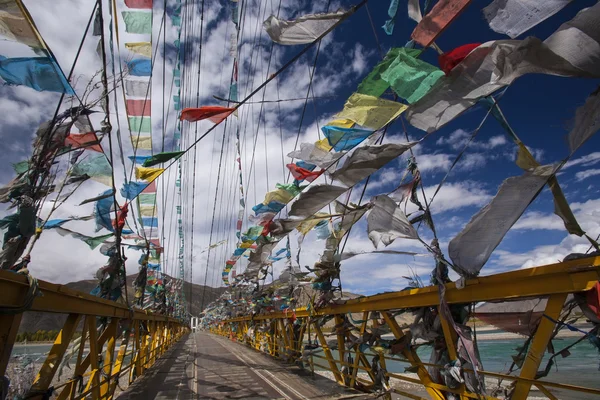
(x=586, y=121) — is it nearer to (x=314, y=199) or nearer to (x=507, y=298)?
(x=507, y=298)

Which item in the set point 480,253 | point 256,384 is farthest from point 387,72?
point 256,384

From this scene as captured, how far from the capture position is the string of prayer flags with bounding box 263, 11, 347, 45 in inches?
136

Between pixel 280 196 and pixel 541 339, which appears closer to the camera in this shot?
pixel 541 339

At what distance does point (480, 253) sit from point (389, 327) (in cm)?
228

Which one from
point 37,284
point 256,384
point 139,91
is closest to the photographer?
point 37,284

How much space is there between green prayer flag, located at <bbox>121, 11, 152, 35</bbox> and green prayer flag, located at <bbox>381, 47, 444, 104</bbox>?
4.58 meters

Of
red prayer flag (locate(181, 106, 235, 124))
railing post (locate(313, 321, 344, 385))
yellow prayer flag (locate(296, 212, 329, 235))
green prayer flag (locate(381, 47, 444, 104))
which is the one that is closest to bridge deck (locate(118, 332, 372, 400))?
railing post (locate(313, 321, 344, 385))

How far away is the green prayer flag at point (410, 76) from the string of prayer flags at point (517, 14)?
21.4 inches

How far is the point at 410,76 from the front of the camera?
3.27 m

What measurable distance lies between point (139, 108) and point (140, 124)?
1.07ft

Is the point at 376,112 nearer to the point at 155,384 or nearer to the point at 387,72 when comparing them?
the point at 387,72

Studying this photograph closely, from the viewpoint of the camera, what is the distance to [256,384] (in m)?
7.55

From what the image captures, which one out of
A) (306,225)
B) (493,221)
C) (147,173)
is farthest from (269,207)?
(493,221)

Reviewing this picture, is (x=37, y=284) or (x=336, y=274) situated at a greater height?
(x=336, y=274)
